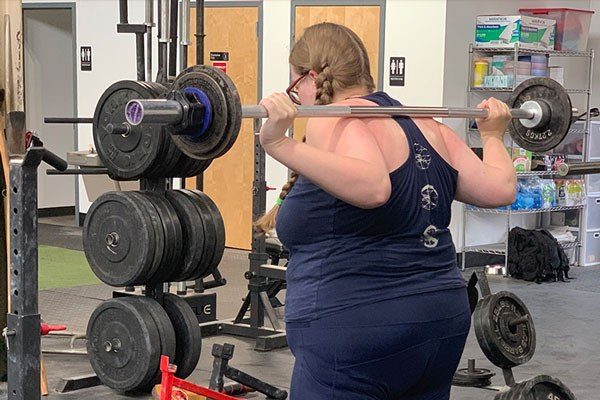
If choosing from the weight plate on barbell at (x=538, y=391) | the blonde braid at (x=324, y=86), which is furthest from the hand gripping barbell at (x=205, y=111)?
the weight plate on barbell at (x=538, y=391)

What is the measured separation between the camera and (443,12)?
6816mm

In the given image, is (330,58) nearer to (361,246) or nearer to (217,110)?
(217,110)

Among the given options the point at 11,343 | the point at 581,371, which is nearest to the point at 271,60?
the point at 581,371

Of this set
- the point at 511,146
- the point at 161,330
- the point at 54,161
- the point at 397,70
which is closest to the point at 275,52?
the point at 397,70

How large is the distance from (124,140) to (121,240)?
0.38 meters


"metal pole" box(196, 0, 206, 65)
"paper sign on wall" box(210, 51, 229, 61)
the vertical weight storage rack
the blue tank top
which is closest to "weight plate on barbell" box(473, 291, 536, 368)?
the blue tank top

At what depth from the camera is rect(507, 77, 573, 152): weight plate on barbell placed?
2.82m

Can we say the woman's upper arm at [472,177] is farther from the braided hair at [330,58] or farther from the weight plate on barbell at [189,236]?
the weight plate on barbell at [189,236]

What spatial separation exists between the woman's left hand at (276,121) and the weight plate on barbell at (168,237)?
1887 mm

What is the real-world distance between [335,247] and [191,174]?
1.98 meters

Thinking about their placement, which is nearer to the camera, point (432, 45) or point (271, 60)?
point (432, 45)

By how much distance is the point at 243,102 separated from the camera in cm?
771

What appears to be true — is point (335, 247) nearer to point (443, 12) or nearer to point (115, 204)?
point (115, 204)

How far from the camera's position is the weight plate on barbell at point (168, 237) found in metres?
3.73
